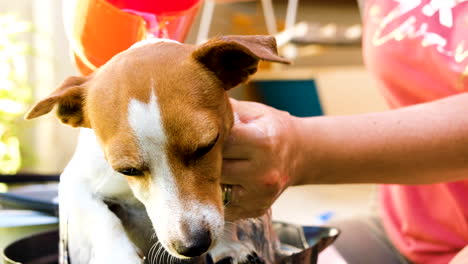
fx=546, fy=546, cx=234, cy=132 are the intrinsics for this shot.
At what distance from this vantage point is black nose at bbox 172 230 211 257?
700 mm

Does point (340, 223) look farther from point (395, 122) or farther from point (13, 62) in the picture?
point (13, 62)

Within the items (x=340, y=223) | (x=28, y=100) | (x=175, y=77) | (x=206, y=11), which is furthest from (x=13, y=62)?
(x=175, y=77)

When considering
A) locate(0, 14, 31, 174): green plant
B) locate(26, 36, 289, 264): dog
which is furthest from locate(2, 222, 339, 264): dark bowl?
locate(0, 14, 31, 174): green plant

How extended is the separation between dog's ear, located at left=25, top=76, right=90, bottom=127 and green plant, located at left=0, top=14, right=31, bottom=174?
4.59ft

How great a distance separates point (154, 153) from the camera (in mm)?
728

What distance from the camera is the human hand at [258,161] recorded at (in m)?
0.78

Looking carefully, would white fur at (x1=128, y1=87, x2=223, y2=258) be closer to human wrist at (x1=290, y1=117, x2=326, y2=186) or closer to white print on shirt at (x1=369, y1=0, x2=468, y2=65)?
human wrist at (x1=290, y1=117, x2=326, y2=186)

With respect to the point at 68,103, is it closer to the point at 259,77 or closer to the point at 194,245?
the point at 194,245

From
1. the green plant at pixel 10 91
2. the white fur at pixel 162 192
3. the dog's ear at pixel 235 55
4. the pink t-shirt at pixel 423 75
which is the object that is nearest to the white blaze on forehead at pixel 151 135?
the white fur at pixel 162 192

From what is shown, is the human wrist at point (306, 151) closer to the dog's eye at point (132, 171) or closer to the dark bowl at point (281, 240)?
the dark bowl at point (281, 240)

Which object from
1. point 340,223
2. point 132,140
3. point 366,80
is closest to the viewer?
point 132,140

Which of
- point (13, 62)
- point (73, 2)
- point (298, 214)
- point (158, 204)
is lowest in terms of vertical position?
point (298, 214)

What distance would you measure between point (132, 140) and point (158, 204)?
9 centimetres

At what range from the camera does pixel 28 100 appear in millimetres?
2408
